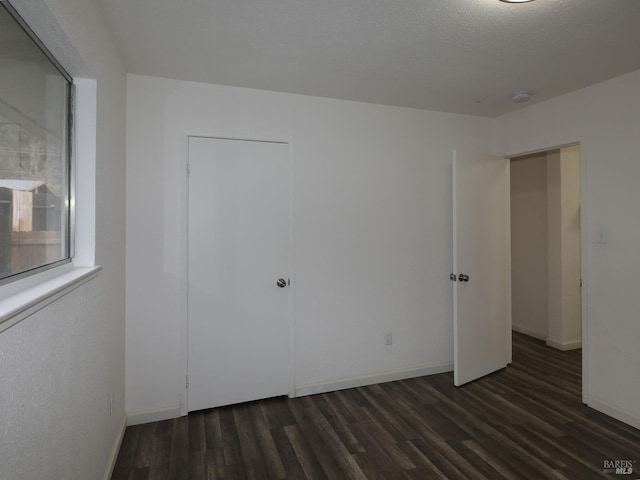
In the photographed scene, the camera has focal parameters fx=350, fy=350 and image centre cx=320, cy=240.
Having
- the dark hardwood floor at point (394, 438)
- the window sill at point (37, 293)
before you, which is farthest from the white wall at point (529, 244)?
the window sill at point (37, 293)

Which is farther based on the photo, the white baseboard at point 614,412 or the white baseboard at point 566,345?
the white baseboard at point 566,345

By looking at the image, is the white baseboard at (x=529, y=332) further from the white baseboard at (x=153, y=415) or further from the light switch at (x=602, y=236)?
the white baseboard at (x=153, y=415)

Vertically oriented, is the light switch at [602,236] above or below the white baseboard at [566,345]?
above

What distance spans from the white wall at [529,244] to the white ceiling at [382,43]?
1.74 metres

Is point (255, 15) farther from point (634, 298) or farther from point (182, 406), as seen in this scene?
point (634, 298)

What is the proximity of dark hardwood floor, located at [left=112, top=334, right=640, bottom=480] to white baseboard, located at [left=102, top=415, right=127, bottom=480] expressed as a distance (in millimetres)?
47

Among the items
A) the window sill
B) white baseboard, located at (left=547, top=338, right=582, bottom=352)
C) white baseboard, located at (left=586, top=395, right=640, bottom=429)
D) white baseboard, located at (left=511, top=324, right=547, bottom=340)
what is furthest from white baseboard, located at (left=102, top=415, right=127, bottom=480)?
white baseboard, located at (left=511, top=324, right=547, bottom=340)

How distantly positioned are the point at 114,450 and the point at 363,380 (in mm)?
1922

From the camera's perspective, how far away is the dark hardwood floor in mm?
2014

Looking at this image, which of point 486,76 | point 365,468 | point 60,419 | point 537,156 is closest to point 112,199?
point 60,419

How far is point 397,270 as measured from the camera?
3260 mm

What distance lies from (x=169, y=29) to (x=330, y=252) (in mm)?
1916

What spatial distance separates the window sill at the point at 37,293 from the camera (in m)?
0.86

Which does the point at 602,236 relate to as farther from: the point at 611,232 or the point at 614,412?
the point at 614,412
